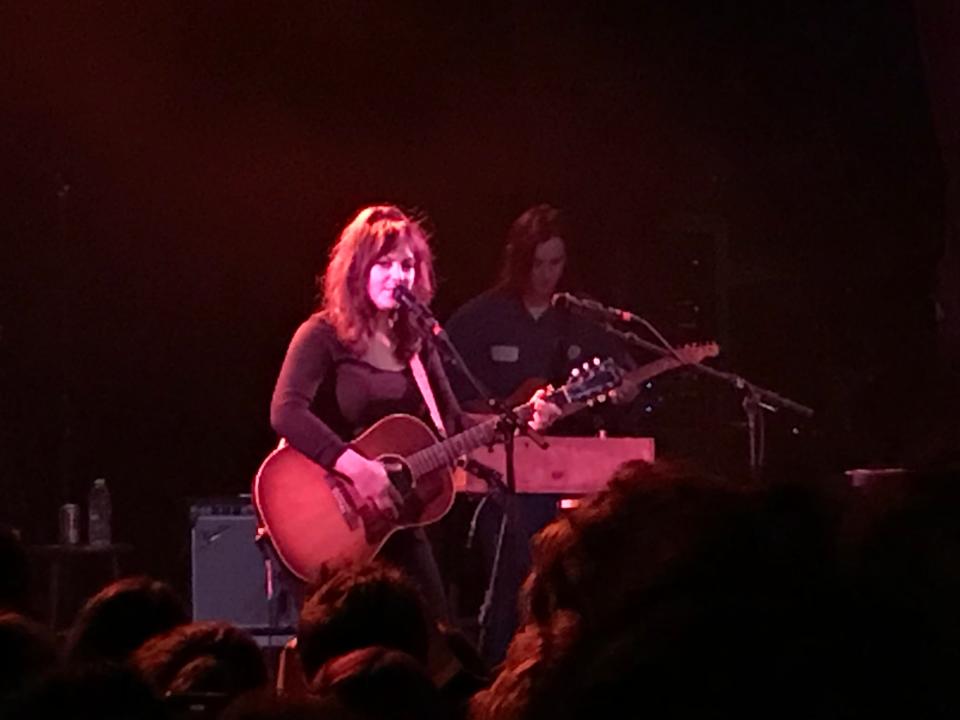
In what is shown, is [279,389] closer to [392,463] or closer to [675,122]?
[392,463]

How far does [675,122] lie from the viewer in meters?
8.67

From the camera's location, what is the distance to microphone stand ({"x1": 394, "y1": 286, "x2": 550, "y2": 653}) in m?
5.83

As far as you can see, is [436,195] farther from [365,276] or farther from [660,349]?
[365,276]

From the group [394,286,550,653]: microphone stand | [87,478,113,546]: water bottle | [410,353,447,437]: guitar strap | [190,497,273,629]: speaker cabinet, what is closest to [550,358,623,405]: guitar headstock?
[394,286,550,653]: microphone stand

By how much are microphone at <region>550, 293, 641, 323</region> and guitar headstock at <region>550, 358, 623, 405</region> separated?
40 centimetres

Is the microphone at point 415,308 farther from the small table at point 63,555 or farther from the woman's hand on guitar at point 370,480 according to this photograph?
the small table at point 63,555

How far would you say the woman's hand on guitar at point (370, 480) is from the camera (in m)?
5.73

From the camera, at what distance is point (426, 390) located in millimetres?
5926

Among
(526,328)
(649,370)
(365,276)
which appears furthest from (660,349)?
(365,276)

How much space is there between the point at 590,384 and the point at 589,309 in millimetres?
647

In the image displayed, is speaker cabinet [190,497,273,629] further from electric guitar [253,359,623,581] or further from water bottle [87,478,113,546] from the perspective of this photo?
electric guitar [253,359,623,581]

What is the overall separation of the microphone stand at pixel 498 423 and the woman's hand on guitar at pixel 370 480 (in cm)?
44

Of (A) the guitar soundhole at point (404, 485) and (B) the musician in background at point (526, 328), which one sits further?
Result: (B) the musician in background at point (526, 328)

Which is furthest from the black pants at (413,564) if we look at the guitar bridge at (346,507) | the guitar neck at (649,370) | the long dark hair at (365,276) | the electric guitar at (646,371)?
the guitar neck at (649,370)
